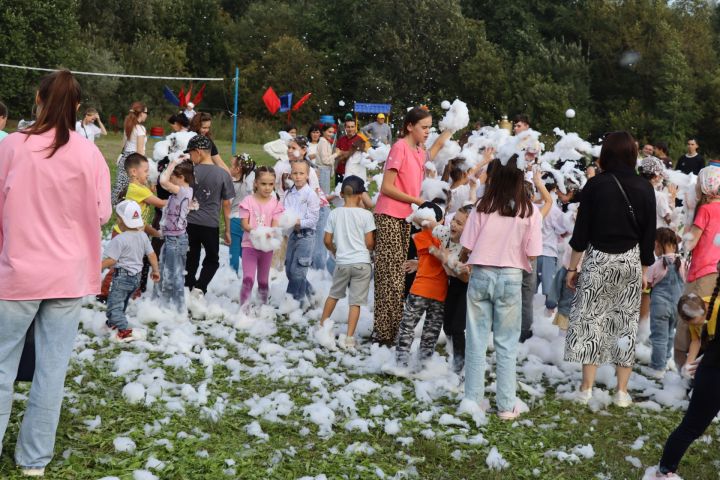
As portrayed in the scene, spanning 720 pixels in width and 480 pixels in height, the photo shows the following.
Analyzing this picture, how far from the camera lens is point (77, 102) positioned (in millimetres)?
4383

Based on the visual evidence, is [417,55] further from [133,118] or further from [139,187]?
[139,187]

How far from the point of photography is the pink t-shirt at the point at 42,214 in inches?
166

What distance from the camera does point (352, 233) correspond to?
7.66 m

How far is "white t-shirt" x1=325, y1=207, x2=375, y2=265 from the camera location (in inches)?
300

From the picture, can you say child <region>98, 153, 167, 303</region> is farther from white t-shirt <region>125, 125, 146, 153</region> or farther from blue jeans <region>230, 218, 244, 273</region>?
white t-shirt <region>125, 125, 146, 153</region>

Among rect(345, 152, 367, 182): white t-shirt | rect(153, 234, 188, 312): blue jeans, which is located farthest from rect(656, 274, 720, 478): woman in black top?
rect(345, 152, 367, 182): white t-shirt

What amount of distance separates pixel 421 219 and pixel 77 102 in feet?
10.0

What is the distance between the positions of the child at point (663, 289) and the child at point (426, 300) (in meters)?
1.94

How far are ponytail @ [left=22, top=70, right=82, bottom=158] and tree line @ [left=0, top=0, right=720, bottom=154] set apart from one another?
41.7m

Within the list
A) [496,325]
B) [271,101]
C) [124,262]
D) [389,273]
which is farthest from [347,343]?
[271,101]

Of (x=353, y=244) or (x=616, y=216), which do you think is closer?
(x=616, y=216)

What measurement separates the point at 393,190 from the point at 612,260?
79.0 inches

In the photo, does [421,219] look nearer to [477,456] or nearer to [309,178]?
[477,456]

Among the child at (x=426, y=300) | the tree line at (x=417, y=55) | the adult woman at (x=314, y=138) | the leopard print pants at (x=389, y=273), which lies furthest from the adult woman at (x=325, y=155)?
the tree line at (x=417, y=55)
